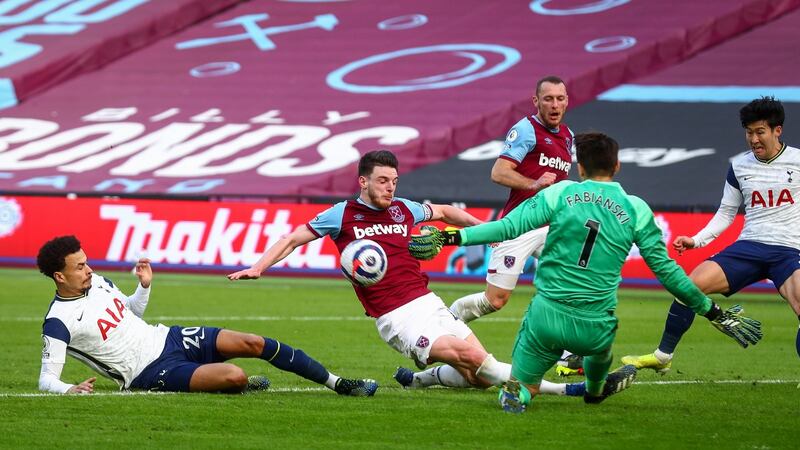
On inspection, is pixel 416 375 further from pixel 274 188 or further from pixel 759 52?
pixel 759 52

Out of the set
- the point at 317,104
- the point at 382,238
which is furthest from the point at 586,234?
the point at 317,104

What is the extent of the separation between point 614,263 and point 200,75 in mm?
27123

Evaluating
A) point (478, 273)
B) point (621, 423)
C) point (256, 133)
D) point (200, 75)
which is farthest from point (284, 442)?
point (200, 75)

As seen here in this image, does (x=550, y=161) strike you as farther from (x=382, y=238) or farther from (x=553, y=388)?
(x=553, y=388)

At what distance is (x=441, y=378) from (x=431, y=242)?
1.95 m

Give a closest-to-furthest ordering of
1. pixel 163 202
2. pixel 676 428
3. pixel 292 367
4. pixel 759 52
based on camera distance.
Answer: pixel 676 428 < pixel 292 367 < pixel 163 202 < pixel 759 52

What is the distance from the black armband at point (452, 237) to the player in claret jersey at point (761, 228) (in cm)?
267

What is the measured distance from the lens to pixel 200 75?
1335 inches

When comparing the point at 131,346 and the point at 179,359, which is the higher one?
the point at 131,346

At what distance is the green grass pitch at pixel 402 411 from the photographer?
23.3ft

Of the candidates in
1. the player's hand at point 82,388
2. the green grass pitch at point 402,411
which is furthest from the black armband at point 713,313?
the player's hand at point 82,388

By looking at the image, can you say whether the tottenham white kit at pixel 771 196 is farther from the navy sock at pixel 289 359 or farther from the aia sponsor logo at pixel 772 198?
the navy sock at pixel 289 359

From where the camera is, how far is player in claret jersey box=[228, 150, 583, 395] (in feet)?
28.8

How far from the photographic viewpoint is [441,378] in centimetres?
947
